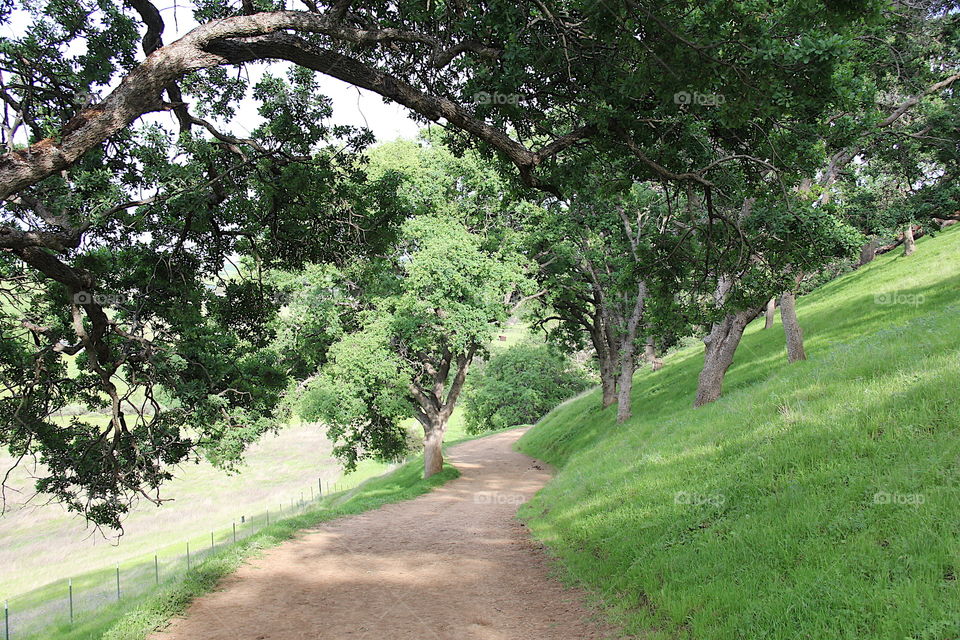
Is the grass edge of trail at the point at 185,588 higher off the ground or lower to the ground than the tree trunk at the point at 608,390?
lower

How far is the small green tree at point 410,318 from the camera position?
19547mm

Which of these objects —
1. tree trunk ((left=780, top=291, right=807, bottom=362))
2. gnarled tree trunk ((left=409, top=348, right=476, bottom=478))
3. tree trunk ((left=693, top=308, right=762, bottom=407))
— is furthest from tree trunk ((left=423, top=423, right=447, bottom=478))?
tree trunk ((left=780, top=291, right=807, bottom=362))

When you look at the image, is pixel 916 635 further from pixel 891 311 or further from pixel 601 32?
pixel 891 311

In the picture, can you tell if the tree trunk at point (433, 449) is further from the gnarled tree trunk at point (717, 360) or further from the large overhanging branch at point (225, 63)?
the large overhanging branch at point (225, 63)

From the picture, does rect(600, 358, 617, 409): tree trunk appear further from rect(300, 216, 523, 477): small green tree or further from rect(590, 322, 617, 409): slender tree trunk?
rect(300, 216, 523, 477): small green tree

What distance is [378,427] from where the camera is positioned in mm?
23375

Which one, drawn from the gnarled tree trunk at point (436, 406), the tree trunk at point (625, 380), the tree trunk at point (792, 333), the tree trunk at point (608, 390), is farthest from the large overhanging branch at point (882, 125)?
the gnarled tree trunk at point (436, 406)

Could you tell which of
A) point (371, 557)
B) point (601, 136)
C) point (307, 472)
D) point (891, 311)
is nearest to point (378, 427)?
point (371, 557)

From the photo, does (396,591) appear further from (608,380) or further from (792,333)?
(608,380)

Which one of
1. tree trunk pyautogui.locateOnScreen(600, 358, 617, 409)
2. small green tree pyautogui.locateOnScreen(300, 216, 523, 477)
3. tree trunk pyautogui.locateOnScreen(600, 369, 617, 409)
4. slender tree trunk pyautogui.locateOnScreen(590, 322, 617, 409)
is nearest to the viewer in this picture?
small green tree pyautogui.locateOnScreen(300, 216, 523, 477)

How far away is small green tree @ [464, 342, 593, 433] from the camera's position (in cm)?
5441

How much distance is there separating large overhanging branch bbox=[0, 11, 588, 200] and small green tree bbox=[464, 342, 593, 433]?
4770 centimetres

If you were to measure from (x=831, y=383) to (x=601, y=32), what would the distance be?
25.2 feet

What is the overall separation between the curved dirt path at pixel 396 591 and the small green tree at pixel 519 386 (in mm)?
40302
